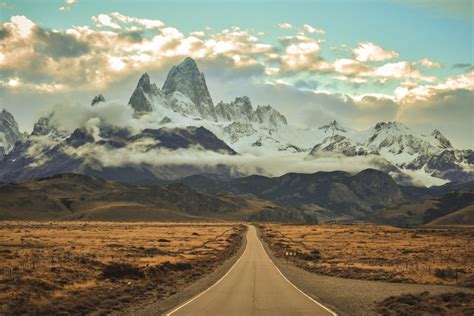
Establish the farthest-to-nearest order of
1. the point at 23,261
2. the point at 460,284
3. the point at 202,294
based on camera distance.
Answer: the point at 23,261 → the point at 460,284 → the point at 202,294

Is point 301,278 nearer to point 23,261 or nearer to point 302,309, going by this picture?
point 302,309

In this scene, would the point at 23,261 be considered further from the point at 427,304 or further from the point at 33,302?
the point at 427,304

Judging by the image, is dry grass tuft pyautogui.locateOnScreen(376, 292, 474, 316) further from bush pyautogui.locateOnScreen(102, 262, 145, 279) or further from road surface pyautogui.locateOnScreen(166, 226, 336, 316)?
bush pyautogui.locateOnScreen(102, 262, 145, 279)

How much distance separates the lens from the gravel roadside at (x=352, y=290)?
30.7 m

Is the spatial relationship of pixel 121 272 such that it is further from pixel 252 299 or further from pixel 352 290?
pixel 352 290

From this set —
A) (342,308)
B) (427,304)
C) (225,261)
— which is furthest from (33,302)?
(225,261)

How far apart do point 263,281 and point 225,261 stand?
22859 millimetres

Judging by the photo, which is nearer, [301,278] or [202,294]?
[202,294]

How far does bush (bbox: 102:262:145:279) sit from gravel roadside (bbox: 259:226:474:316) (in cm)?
1243

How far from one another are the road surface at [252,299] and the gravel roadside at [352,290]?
3.36ft

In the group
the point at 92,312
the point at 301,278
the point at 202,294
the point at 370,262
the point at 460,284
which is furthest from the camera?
the point at 370,262

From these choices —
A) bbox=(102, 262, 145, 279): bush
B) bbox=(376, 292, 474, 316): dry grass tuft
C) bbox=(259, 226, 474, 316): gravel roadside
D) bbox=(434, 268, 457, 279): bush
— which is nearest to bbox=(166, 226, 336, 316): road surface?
bbox=(259, 226, 474, 316): gravel roadside

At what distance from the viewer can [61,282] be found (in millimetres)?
38000

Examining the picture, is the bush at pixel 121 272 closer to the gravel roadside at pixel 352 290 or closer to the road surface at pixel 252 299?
the road surface at pixel 252 299
